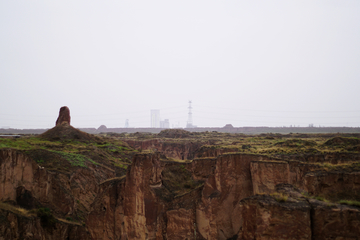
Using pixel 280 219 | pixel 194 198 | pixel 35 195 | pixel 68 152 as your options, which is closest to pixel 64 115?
pixel 68 152

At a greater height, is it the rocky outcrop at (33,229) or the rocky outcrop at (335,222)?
the rocky outcrop at (335,222)

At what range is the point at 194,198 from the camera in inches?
705

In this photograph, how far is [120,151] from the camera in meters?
52.2

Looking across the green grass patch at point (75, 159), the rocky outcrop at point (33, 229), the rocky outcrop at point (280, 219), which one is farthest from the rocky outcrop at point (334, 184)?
the green grass patch at point (75, 159)

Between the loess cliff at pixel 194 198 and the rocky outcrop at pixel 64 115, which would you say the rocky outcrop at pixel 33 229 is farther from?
the rocky outcrop at pixel 64 115

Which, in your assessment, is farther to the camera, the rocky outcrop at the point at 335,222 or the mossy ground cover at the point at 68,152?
the mossy ground cover at the point at 68,152

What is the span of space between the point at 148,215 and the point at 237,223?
18.0ft

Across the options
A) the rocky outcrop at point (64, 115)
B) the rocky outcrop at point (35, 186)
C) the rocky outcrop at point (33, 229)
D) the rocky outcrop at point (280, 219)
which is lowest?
the rocky outcrop at point (33, 229)

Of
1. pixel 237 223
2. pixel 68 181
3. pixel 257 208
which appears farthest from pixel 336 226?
pixel 68 181

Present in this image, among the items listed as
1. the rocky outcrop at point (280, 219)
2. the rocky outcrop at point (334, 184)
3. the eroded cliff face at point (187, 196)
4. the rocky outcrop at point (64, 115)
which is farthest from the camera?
the rocky outcrop at point (64, 115)

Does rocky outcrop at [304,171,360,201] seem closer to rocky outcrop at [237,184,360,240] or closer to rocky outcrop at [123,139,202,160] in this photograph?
rocky outcrop at [237,184,360,240]

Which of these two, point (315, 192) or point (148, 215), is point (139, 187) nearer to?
point (148, 215)

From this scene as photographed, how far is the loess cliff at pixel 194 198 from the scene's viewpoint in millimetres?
9193

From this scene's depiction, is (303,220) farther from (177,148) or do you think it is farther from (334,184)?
(177,148)
